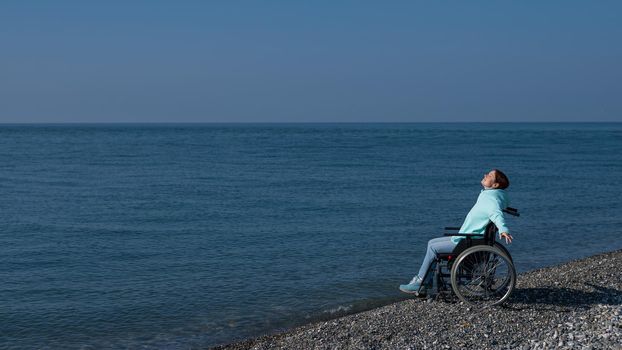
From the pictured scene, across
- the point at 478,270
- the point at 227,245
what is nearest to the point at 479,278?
the point at 478,270

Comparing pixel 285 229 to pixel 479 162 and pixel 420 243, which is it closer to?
pixel 420 243

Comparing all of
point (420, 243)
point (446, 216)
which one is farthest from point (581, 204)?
point (420, 243)

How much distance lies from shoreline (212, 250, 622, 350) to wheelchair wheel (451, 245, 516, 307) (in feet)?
0.59

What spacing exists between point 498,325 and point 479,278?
38.6 inches

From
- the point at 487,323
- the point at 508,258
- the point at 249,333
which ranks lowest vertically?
the point at 249,333

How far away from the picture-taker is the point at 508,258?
29.2ft

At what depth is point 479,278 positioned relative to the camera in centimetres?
915

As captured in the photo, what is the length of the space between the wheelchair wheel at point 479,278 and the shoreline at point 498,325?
180 mm

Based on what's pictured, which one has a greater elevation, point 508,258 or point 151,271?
point 508,258

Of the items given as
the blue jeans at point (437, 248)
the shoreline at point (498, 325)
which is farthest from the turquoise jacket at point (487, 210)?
the shoreline at point (498, 325)

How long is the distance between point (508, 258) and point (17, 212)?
17.9 metres

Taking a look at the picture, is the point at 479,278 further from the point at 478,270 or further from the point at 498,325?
the point at 498,325

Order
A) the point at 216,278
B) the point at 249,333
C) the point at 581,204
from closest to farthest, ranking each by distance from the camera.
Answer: the point at 249,333
the point at 216,278
the point at 581,204

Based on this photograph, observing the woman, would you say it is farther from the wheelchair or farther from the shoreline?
the shoreline
